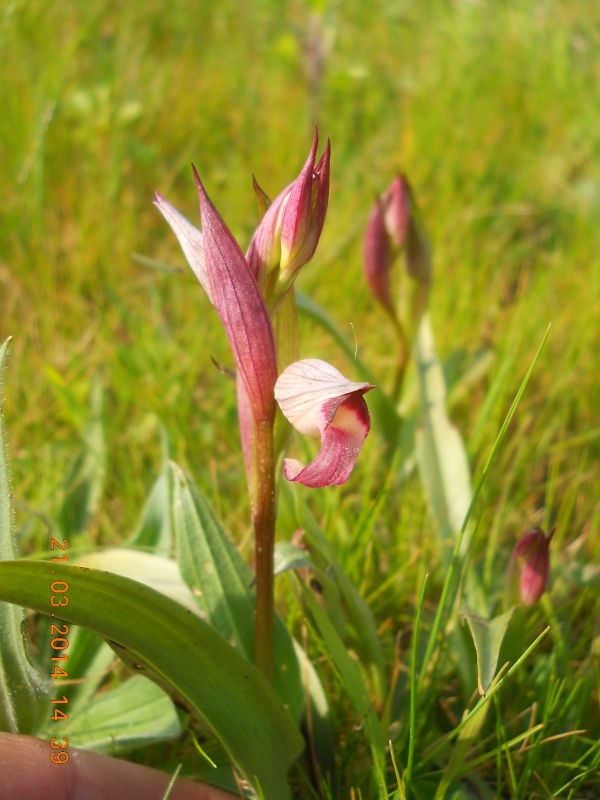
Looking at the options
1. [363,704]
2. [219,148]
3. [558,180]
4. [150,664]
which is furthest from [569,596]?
[219,148]

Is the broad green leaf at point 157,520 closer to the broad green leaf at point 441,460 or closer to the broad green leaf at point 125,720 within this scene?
the broad green leaf at point 125,720

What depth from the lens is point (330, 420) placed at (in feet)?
1.82

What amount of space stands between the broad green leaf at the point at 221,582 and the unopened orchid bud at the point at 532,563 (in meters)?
0.28

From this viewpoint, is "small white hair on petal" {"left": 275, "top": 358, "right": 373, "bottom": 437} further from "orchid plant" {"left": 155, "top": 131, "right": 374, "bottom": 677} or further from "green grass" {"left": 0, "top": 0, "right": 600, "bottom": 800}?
"green grass" {"left": 0, "top": 0, "right": 600, "bottom": 800}

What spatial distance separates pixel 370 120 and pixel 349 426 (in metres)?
2.45

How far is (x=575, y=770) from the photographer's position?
2.89 feet

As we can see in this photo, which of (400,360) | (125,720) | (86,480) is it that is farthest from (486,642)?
(86,480)

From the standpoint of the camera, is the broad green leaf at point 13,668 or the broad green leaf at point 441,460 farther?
the broad green leaf at point 441,460

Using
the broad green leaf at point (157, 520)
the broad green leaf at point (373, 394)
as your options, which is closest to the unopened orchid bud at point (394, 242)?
the broad green leaf at point (373, 394)

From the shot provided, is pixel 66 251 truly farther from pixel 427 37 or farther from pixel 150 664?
pixel 427 37

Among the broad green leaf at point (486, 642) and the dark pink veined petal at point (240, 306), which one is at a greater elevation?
the dark pink veined petal at point (240, 306)

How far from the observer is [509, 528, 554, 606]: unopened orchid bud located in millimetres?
882

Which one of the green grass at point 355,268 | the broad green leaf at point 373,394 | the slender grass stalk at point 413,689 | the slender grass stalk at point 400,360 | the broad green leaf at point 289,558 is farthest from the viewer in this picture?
the slender grass stalk at point 400,360

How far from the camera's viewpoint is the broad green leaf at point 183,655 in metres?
0.61
